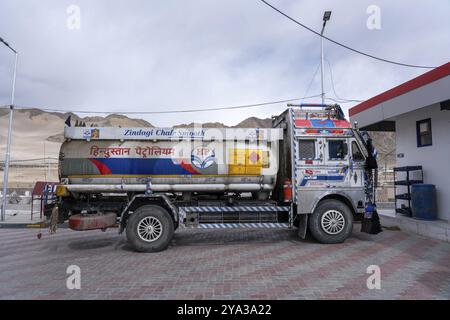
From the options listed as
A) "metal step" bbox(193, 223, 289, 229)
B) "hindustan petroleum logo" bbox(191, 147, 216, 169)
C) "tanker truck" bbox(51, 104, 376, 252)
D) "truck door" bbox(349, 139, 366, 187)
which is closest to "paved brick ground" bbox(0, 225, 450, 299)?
"metal step" bbox(193, 223, 289, 229)

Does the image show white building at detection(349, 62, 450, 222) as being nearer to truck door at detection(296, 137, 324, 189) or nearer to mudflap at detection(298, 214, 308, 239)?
truck door at detection(296, 137, 324, 189)

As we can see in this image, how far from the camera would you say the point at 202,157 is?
27.1 ft

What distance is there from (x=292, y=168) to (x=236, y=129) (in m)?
1.86

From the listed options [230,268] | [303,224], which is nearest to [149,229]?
[230,268]

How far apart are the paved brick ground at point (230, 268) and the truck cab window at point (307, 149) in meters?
2.43

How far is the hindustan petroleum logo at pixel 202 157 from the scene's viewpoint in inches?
324

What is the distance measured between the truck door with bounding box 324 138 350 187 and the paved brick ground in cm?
174

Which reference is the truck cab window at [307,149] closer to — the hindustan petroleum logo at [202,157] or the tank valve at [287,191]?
the tank valve at [287,191]

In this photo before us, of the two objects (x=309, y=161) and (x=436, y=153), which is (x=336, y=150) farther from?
(x=436, y=153)

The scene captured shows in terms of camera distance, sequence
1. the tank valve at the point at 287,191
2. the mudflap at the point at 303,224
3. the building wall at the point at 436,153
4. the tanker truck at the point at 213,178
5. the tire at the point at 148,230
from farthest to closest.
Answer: the building wall at the point at 436,153, the mudflap at the point at 303,224, the tank valve at the point at 287,191, the tanker truck at the point at 213,178, the tire at the point at 148,230

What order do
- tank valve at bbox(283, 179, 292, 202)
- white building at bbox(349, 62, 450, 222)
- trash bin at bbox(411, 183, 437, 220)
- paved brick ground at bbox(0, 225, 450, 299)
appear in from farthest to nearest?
trash bin at bbox(411, 183, 437, 220), white building at bbox(349, 62, 450, 222), tank valve at bbox(283, 179, 292, 202), paved brick ground at bbox(0, 225, 450, 299)

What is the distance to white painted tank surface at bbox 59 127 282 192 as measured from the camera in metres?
8.09

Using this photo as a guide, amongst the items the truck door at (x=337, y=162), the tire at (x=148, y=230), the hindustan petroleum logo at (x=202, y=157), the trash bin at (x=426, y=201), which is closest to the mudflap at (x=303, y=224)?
the truck door at (x=337, y=162)
